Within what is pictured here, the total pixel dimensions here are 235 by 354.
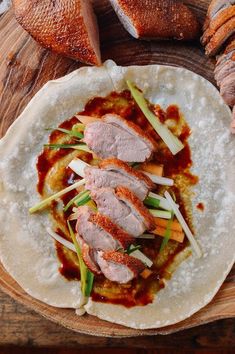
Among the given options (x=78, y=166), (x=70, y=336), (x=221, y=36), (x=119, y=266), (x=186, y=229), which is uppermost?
(x=221, y=36)

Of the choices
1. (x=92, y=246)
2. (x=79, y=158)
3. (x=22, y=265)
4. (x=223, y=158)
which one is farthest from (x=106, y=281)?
(x=223, y=158)

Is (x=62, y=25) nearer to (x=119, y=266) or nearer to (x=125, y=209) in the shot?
(x=125, y=209)

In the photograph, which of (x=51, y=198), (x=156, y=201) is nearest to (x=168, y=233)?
(x=156, y=201)

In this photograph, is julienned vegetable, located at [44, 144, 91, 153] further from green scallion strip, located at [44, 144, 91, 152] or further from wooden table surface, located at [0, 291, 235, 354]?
wooden table surface, located at [0, 291, 235, 354]

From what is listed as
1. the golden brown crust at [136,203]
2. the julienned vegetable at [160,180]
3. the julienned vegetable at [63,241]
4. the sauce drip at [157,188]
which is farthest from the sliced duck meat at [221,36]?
the julienned vegetable at [63,241]

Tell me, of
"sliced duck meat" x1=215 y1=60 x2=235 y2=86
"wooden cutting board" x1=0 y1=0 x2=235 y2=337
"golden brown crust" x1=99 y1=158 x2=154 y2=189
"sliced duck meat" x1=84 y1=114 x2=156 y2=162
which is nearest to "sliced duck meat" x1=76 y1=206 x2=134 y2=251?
"golden brown crust" x1=99 y1=158 x2=154 y2=189

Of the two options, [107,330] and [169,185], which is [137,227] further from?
[107,330]
